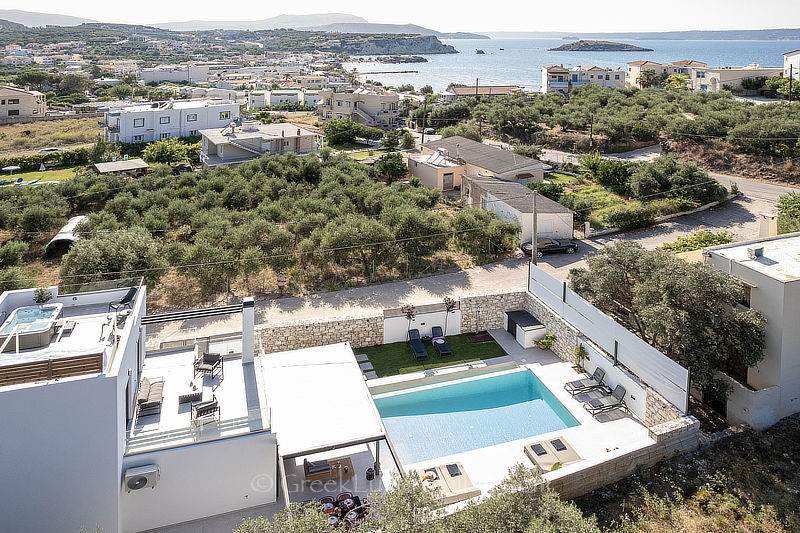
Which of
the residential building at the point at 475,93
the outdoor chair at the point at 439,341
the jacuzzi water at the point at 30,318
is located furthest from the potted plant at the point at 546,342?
the residential building at the point at 475,93

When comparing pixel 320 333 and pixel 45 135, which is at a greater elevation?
pixel 45 135

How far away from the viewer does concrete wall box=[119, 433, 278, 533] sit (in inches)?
381

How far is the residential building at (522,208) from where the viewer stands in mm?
24984

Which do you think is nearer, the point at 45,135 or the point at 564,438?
the point at 564,438

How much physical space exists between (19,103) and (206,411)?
243ft

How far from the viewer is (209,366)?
38.5 ft

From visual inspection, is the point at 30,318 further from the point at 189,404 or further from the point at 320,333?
the point at 320,333

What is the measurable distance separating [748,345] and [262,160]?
30869 millimetres

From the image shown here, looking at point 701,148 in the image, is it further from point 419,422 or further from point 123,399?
point 123,399

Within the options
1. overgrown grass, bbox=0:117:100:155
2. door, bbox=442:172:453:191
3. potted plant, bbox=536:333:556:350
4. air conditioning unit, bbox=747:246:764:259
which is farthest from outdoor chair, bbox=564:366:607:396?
overgrown grass, bbox=0:117:100:155

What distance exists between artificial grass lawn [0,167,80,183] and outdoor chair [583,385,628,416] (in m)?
43.3

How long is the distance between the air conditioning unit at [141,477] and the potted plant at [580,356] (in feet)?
39.1

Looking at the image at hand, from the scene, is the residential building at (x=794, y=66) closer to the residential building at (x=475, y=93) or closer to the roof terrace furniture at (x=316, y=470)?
A: the residential building at (x=475, y=93)

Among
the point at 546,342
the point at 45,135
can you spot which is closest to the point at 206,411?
the point at 546,342
